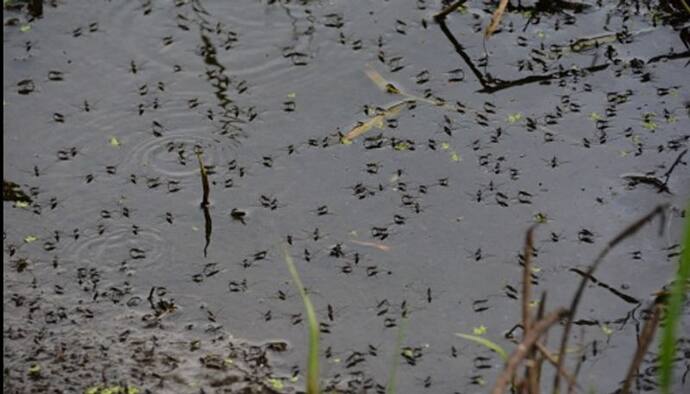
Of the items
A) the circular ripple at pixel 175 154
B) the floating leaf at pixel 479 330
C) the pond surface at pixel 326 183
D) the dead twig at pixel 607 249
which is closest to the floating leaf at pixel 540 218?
the pond surface at pixel 326 183

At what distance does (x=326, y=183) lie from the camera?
18.4 feet

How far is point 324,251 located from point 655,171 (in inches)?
Answer: 74.5

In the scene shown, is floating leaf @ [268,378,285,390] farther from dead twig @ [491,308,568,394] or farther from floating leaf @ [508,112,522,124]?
floating leaf @ [508,112,522,124]

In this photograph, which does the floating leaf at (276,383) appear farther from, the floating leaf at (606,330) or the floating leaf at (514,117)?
the floating leaf at (514,117)

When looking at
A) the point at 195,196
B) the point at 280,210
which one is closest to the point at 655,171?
the point at 280,210

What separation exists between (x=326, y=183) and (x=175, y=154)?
2.94 ft

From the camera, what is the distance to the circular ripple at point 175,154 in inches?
226

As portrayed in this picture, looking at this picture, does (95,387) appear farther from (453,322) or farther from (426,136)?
(426,136)

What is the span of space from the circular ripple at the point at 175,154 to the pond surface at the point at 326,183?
0.6 inches

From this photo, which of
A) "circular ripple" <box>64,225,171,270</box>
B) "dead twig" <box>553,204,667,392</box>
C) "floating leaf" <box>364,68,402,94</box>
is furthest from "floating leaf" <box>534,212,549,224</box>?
"dead twig" <box>553,204,667,392</box>

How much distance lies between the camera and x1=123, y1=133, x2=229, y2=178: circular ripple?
18.8 ft

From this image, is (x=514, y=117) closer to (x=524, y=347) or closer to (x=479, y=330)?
(x=479, y=330)

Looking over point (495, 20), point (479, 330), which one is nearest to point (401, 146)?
point (495, 20)

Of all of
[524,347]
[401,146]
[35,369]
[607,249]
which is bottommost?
[35,369]
